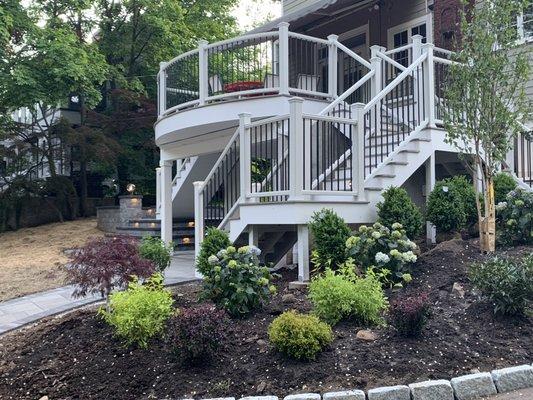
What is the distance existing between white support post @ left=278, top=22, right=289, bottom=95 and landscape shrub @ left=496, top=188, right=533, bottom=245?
12.7 ft

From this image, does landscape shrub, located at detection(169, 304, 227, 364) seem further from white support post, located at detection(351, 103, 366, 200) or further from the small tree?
the small tree

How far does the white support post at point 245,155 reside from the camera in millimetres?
7309

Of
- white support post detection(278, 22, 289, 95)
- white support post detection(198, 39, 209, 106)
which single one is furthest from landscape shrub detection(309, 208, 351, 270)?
white support post detection(198, 39, 209, 106)

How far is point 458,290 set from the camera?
209 inches

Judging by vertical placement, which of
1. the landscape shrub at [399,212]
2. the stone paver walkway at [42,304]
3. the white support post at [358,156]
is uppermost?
the white support post at [358,156]

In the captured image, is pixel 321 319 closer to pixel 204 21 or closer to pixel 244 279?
pixel 244 279

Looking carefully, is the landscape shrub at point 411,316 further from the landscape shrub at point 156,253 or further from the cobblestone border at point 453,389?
the landscape shrub at point 156,253

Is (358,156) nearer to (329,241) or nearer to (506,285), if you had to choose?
(329,241)

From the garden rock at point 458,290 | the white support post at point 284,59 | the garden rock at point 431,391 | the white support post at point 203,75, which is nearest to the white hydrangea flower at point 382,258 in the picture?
the garden rock at point 458,290

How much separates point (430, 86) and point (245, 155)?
3.10 m

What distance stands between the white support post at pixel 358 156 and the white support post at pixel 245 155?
148 cm

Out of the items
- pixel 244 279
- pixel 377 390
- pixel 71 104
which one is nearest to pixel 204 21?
pixel 71 104

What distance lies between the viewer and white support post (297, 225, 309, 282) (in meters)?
6.44

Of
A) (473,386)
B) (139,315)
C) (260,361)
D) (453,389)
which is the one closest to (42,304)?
(139,315)
